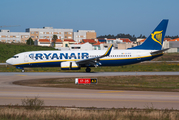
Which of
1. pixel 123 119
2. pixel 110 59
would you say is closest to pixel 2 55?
pixel 110 59

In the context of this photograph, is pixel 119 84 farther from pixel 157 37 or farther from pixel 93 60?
pixel 157 37

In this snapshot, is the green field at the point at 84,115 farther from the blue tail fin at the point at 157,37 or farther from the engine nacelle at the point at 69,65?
the blue tail fin at the point at 157,37

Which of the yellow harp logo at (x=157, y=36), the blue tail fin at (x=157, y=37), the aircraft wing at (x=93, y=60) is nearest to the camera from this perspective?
the aircraft wing at (x=93, y=60)

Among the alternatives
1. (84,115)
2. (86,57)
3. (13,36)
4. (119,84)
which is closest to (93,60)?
(86,57)

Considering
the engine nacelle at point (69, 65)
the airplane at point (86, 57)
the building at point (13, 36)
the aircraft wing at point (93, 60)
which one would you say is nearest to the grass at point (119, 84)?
the engine nacelle at point (69, 65)

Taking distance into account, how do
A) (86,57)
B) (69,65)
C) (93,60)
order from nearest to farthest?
(69,65) < (93,60) < (86,57)

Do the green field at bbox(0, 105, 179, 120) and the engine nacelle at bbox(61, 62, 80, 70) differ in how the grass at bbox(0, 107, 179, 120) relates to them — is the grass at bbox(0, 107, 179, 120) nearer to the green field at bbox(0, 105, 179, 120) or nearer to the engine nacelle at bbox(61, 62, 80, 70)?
the green field at bbox(0, 105, 179, 120)

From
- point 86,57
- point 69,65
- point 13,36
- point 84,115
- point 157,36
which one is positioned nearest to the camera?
point 84,115

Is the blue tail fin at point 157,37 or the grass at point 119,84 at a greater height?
the blue tail fin at point 157,37

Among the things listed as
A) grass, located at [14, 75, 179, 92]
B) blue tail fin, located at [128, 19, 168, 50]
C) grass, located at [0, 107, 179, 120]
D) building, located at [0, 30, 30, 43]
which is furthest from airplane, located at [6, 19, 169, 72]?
building, located at [0, 30, 30, 43]

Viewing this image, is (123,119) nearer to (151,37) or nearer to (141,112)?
(141,112)

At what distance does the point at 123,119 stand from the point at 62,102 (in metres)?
5.61

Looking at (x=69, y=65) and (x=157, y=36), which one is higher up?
(x=157, y=36)

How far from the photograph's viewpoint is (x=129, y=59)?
141ft
